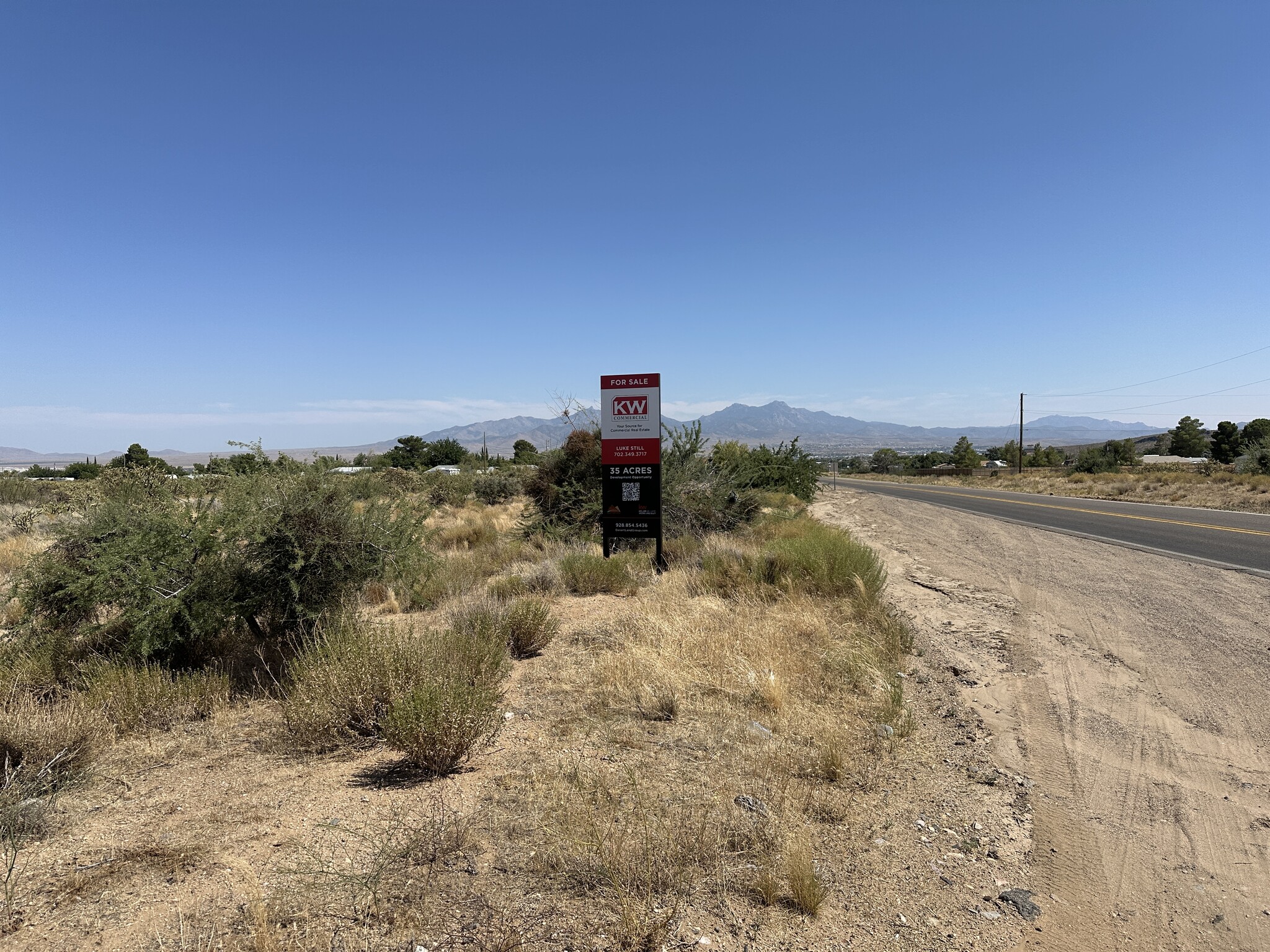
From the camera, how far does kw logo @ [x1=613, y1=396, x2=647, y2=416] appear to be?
1175cm

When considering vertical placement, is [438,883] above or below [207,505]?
below

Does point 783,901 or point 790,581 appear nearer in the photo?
point 783,901

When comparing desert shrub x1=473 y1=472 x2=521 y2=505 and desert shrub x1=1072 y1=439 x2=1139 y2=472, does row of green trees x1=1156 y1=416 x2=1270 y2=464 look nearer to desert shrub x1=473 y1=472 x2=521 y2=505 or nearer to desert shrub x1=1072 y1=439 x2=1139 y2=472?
desert shrub x1=1072 y1=439 x2=1139 y2=472

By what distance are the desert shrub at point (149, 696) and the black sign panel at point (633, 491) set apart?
6970mm

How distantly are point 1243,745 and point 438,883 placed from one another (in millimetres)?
5979

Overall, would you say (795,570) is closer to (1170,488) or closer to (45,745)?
(45,745)

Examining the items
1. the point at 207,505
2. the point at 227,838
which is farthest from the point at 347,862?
the point at 207,505

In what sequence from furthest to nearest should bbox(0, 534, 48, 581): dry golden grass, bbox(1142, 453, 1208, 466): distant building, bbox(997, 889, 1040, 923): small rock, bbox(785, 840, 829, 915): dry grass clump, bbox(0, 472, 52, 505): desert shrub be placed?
bbox(1142, 453, 1208, 466): distant building, bbox(0, 472, 52, 505): desert shrub, bbox(0, 534, 48, 581): dry golden grass, bbox(997, 889, 1040, 923): small rock, bbox(785, 840, 829, 915): dry grass clump

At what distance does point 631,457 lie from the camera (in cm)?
1188

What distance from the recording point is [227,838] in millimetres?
3570

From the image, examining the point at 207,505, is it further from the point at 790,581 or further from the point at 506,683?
the point at 790,581

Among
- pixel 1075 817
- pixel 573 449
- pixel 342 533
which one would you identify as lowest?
pixel 1075 817

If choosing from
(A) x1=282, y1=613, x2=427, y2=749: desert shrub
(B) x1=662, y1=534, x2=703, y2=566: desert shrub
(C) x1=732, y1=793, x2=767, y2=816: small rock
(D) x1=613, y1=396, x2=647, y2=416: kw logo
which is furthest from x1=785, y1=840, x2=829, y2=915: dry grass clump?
(D) x1=613, y1=396, x2=647, y2=416: kw logo

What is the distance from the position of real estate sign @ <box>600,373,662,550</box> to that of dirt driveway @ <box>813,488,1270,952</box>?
4.62 meters
